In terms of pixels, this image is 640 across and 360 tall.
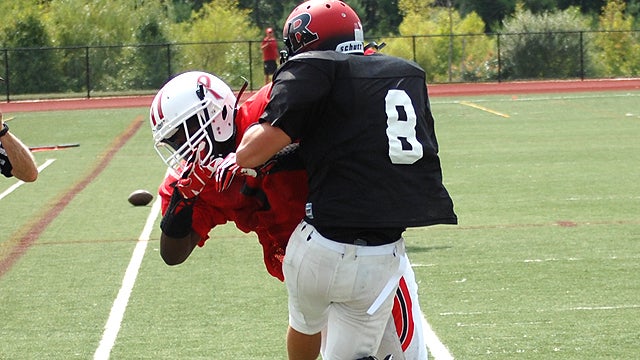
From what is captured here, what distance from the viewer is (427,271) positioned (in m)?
8.29

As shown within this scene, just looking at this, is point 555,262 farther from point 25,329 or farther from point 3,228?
point 3,228

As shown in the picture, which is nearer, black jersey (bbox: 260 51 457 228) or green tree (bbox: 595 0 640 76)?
black jersey (bbox: 260 51 457 228)

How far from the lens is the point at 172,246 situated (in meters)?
4.46

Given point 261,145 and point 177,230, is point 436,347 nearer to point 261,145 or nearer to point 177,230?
point 177,230

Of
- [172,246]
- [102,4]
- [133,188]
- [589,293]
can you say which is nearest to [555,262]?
[589,293]

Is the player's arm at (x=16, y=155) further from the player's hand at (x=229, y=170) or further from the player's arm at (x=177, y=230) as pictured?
the player's hand at (x=229, y=170)

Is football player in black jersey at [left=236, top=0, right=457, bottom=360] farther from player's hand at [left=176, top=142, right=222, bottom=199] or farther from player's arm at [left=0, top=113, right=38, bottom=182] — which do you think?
player's arm at [left=0, top=113, right=38, bottom=182]

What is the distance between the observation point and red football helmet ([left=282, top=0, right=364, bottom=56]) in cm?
420

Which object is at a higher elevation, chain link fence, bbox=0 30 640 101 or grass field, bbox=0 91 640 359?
grass field, bbox=0 91 640 359

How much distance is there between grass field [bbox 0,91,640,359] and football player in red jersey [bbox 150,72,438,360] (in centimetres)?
154

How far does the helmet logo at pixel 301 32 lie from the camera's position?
4.20 meters

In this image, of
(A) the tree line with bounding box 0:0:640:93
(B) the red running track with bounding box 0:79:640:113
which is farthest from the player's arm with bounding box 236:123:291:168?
(A) the tree line with bounding box 0:0:640:93

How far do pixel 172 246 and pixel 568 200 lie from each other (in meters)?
7.79

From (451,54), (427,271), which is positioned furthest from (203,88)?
(451,54)
